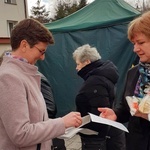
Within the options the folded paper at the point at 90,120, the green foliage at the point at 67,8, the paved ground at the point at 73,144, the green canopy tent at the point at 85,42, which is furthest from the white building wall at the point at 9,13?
the folded paper at the point at 90,120

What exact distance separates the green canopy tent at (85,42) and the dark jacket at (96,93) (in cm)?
191

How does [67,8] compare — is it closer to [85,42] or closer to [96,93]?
[85,42]

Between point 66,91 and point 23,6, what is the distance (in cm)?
1526

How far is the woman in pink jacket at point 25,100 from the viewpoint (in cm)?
152

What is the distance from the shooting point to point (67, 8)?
110ft

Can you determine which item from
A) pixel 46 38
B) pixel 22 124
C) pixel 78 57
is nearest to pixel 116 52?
pixel 78 57

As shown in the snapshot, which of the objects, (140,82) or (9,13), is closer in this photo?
(140,82)

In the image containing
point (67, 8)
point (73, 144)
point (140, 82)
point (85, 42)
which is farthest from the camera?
point (67, 8)

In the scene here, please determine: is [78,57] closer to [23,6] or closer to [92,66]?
[92,66]

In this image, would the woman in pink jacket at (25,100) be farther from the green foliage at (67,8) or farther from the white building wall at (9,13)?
the green foliage at (67,8)

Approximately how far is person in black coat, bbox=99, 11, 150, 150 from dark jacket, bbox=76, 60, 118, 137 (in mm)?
602

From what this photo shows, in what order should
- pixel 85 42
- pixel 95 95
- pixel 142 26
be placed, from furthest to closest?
pixel 85 42 < pixel 95 95 < pixel 142 26

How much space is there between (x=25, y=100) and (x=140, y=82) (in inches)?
33.1

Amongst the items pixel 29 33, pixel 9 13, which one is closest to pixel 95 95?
pixel 29 33
